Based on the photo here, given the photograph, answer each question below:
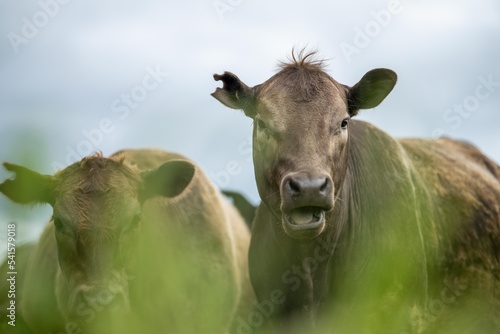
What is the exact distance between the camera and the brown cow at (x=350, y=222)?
20.8ft

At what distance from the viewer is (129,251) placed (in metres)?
6.88

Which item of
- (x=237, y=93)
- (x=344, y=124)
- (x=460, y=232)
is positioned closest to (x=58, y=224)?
(x=237, y=93)

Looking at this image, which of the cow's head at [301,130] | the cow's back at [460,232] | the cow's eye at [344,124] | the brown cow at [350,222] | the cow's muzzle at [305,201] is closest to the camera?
the cow's muzzle at [305,201]

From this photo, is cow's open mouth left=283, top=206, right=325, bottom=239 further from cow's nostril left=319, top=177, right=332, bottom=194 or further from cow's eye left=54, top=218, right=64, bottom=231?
cow's eye left=54, top=218, right=64, bottom=231

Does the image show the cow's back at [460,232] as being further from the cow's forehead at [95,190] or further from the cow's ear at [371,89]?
the cow's forehead at [95,190]

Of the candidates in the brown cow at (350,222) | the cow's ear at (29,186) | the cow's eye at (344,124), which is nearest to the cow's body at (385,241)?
the brown cow at (350,222)

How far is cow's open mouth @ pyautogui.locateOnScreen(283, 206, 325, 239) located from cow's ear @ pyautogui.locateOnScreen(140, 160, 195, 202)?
6.18 feet

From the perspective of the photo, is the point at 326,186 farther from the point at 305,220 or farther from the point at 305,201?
the point at 305,220

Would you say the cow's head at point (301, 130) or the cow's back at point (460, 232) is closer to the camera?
the cow's head at point (301, 130)

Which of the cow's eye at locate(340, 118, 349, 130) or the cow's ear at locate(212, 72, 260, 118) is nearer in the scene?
the cow's eye at locate(340, 118, 349, 130)

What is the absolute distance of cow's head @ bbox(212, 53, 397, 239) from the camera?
594 cm

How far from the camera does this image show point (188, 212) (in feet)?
29.5

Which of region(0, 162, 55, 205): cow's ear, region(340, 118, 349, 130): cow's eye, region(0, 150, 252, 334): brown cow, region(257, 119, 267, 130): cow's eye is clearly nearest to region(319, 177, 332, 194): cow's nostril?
region(340, 118, 349, 130): cow's eye

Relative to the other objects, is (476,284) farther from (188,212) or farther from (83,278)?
(83,278)
